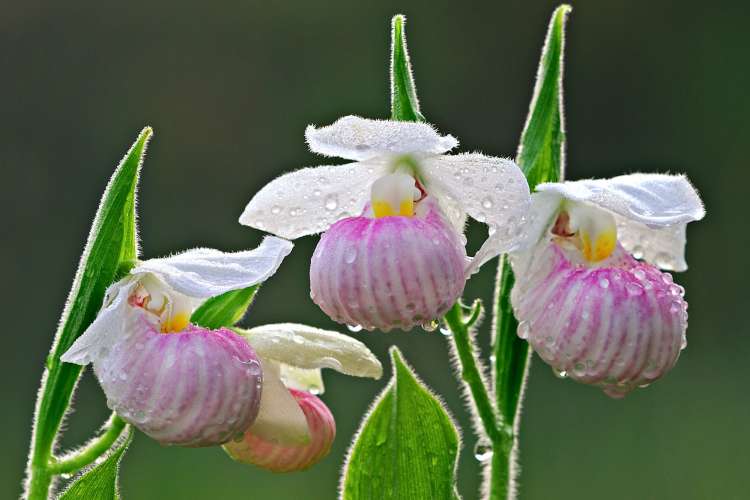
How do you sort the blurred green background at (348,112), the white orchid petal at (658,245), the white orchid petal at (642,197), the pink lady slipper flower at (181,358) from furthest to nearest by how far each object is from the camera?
the blurred green background at (348,112)
the white orchid petal at (658,245)
the white orchid petal at (642,197)
the pink lady slipper flower at (181,358)

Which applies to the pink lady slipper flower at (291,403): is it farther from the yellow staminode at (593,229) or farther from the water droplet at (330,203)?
the yellow staminode at (593,229)

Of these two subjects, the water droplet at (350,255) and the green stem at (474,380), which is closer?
the water droplet at (350,255)

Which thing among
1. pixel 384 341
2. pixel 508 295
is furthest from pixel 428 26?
pixel 508 295

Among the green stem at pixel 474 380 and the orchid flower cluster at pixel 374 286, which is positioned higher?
the orchid flower cluster at pixel 374 286

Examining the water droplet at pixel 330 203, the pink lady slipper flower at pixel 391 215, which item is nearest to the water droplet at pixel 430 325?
the pink lady slipper flower at pixel 391 215

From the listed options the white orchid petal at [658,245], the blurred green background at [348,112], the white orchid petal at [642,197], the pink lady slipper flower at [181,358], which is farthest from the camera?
the blurred green background at [348,112]

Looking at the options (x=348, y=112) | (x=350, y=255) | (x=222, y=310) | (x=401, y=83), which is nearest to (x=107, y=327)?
(x=222, y=310)

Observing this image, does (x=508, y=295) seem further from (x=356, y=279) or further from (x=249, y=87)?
(x=249, y=87)
